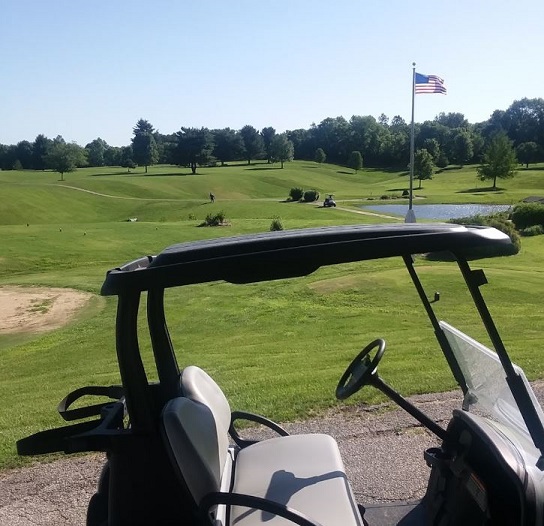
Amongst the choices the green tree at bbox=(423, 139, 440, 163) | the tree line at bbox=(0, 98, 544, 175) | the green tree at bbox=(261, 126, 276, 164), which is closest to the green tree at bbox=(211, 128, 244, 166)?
the tree line at bbox=(0, 98, 544, 175)

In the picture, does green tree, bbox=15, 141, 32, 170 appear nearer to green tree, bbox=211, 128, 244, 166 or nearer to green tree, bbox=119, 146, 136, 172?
green tree, bbox=119, 146, 136, 172

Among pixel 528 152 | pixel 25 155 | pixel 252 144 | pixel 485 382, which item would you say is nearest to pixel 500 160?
pixel 528 152

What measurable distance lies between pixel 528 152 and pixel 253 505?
106 m

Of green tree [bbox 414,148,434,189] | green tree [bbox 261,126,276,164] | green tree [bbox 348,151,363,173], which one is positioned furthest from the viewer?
green tree [bbox 261,126,276,164]

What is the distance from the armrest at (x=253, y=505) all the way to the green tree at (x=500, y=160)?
245 feet

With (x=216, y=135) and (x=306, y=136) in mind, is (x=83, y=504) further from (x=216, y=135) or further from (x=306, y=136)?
(x=306, y=136)

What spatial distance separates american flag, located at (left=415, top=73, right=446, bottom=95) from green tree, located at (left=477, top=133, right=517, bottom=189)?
135 feet

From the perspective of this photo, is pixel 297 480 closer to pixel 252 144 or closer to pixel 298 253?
pixel 298 253

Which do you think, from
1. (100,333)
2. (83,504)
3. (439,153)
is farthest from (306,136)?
(83,504)

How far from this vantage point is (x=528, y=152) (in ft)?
321

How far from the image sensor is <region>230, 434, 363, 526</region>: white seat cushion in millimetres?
2434

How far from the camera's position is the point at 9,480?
4.29 m

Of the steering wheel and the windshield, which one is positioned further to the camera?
the steering wheel

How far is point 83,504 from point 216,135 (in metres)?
113
